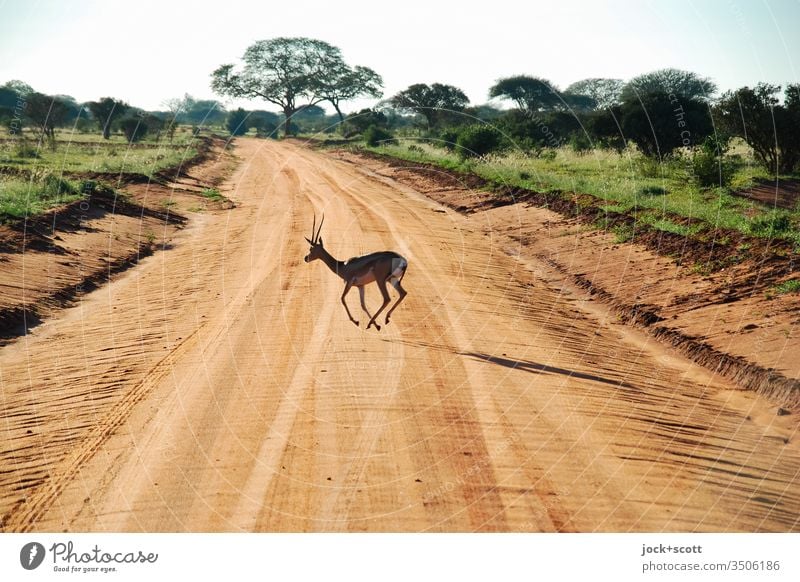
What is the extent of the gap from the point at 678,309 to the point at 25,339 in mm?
13969

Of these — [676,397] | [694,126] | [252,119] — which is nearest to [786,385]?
[676,397]

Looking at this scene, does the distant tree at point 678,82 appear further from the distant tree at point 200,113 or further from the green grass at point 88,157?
the distant tree at point 200,113

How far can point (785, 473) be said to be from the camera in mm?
9484

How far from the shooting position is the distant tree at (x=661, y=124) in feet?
132

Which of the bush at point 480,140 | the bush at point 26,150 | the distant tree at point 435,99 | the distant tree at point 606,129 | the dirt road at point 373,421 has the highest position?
the distant tree at point 435,99

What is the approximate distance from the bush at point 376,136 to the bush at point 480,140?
11718 mm

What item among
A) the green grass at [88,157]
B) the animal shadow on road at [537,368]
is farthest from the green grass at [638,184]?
the green grass at [88,157]

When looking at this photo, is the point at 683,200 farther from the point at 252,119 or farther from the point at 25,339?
the point at 252,119

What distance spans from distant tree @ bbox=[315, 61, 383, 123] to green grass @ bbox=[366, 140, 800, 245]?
21.4 ft

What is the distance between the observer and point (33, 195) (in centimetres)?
2852

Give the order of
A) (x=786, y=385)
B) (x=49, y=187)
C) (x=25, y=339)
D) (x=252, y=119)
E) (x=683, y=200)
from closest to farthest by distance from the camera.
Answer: (x=786, y=385), (x=25, y=339), (x=683, y=200), (x=49, y=187), (x=252, y=119)

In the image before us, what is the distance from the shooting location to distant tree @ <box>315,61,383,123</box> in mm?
36500

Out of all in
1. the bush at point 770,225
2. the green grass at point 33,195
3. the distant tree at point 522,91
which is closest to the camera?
the bush at point 770,225

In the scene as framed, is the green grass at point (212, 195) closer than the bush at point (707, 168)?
No
